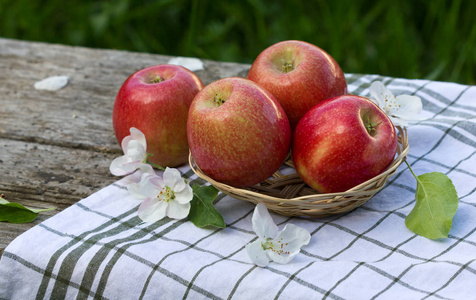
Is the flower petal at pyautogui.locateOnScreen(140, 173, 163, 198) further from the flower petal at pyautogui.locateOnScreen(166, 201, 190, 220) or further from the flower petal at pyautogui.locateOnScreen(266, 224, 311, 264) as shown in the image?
the flower petal at pyautogui.locateOnScreen(266, 224, 311, 264)

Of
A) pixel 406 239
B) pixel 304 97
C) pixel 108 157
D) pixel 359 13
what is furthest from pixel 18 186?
pixel 359 13

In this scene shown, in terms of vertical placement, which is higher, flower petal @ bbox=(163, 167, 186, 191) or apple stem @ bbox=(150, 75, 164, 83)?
apple stem @ bbox=(150, 75, 164, 83)

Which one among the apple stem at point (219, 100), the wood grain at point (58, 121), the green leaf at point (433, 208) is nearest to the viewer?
the green leaf at point (433, 208)

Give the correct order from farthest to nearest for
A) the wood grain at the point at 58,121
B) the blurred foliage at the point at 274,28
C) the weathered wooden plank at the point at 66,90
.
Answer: the blurred foliage at the point at 274,28
the weathered wooden plank at the point at 66,90
the wood grain at the point at 58,121

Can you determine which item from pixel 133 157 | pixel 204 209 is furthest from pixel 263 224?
pixel 133 157

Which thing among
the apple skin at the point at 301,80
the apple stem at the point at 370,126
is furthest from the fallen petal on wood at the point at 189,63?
the apple stem at the point at 370,126

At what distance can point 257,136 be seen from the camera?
1120mm

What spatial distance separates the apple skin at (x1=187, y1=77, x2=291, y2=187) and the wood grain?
0.31m

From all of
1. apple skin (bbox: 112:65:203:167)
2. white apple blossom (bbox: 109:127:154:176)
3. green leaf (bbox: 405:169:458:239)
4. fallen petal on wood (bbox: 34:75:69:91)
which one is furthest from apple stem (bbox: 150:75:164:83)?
green leaf (bbox: 405:169:458:239)

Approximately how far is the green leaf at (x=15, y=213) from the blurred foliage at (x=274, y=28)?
1.55m

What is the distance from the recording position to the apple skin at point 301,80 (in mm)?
1240

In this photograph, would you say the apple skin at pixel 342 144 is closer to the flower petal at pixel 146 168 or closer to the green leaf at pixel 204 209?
the green leaf at pixel 204 209

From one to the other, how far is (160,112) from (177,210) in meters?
0.28

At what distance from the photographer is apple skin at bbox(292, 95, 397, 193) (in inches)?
43.6
